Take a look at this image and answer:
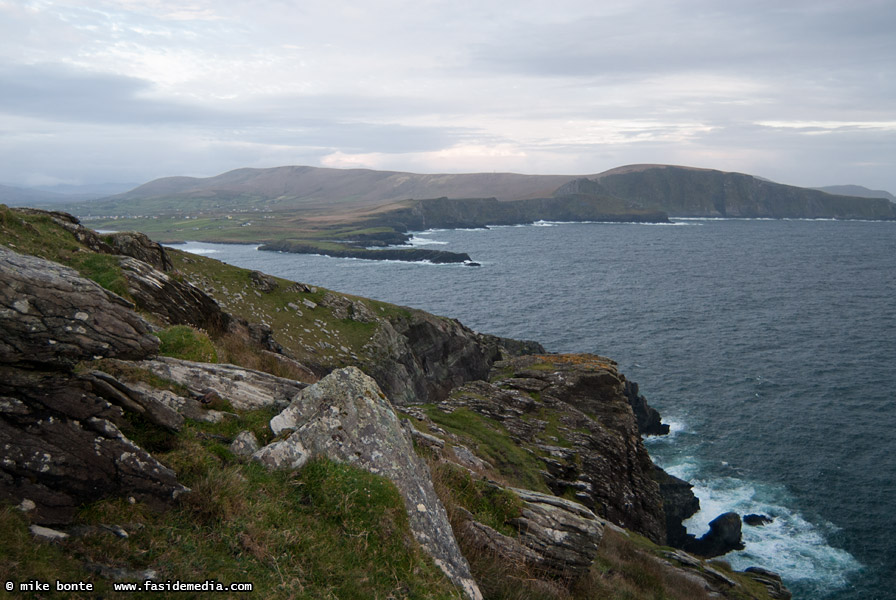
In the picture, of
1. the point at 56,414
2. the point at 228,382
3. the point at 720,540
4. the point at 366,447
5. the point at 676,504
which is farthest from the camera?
the point at 676,504

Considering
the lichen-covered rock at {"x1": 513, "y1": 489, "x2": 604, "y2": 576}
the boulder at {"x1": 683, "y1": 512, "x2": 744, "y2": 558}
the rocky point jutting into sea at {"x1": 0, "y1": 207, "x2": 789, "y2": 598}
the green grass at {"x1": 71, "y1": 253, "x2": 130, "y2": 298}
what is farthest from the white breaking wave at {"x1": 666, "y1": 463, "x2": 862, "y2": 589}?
the green grass at {"x1": 71, "y1": 253, "x2": 130, "y2": 298}

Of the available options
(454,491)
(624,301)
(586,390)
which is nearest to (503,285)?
(624,301)

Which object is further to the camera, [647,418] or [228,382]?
[647,418]

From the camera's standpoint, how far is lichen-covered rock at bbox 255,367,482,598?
33.9ft

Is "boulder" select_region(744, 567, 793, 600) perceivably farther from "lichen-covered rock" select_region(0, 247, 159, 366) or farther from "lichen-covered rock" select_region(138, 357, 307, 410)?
"lichen-covered rock" select_region(0, 247, 159, 366)

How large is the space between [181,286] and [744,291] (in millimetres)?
105985

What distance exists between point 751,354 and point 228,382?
7077 cm

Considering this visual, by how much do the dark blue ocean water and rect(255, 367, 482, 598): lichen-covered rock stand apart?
32823 millimetres

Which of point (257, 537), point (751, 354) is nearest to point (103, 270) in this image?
point (257, 537)

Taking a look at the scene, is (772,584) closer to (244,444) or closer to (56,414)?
(244,444)

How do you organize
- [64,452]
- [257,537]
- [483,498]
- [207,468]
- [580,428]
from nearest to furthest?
[64,452]
[257,537]
[207,468]
[483,498]
[580,428]

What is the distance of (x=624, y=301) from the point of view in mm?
96688

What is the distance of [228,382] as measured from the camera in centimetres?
1262

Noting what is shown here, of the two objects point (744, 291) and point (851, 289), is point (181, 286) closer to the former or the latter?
point (744, 291)
